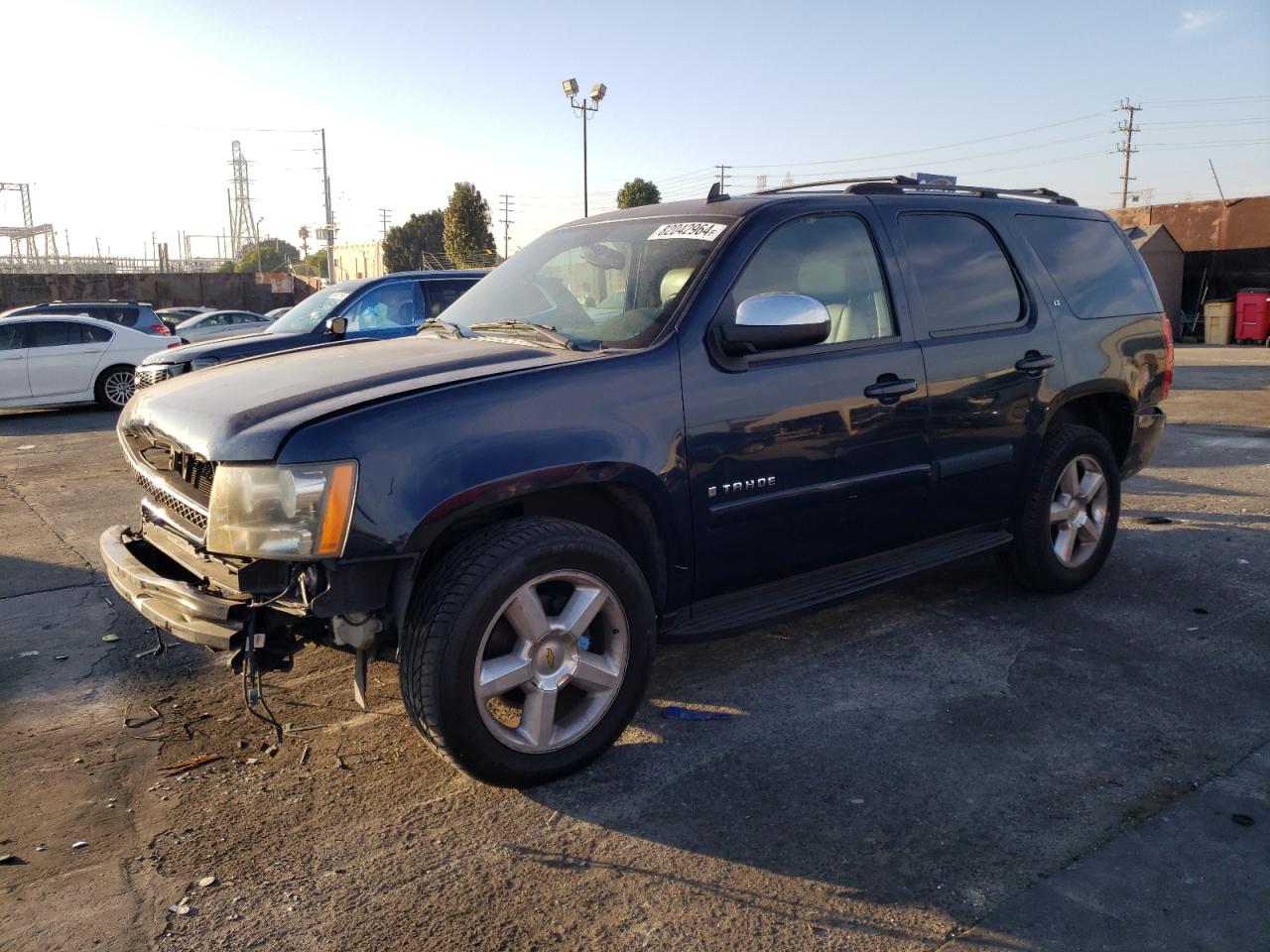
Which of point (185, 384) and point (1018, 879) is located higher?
point (185, 384)

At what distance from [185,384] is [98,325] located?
13.0 metres

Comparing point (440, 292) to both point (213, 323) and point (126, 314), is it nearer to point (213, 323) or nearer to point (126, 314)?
point (126, 314)

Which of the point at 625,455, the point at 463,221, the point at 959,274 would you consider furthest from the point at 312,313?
the point at 463,221

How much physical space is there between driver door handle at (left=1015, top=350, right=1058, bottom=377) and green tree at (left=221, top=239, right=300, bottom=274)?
263 feet

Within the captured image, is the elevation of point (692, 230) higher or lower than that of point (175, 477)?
higher

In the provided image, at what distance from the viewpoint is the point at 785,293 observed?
3.61 m

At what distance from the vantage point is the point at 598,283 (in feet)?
13.1

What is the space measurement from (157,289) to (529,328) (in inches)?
1721

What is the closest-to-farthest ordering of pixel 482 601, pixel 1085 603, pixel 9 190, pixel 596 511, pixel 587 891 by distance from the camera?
1. pixel 587 891
2. pixel 482 601
3. pixel 596 511
4. pixel 1085 603
5. pixel 9 190

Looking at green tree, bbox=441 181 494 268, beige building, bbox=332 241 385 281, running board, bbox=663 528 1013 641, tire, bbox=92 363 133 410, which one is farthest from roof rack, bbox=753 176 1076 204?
beige building, bbox=332 241 385 281

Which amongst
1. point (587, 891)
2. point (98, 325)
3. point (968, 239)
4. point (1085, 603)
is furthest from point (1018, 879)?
point (98, 325)

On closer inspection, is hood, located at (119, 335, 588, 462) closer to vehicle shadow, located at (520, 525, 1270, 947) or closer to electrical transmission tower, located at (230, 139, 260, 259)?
vehicle shadow, located at (520, 525, 1270, 947)

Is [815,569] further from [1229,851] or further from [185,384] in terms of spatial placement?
[185,384]

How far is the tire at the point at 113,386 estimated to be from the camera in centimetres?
1466
